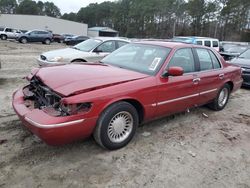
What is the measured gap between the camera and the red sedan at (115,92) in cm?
333

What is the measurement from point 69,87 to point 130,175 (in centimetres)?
138

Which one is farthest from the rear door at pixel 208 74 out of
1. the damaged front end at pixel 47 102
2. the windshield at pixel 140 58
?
the damaged front end at pixel 47 102

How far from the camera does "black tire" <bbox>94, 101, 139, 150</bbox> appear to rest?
362 cm

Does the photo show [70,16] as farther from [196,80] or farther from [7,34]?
[196,80]

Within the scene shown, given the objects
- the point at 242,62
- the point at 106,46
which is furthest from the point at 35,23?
the point at 242,62

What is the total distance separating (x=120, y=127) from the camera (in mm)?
3932

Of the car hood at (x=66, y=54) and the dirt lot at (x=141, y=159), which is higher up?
the car hood at (x=66, y=54)

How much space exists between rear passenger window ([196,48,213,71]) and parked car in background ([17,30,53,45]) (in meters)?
27.3

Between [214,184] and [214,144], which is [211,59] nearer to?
[214,144]

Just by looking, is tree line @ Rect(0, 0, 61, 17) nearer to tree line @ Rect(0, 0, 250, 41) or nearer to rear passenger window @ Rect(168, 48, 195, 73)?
tree line @ Rect(0, 0, 250, 41)

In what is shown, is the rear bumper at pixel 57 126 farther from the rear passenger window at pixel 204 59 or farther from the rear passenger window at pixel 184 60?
the rear passenger window at pixel 204 59

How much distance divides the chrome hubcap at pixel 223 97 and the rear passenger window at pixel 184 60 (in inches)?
63.6

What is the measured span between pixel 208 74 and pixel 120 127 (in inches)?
97.5

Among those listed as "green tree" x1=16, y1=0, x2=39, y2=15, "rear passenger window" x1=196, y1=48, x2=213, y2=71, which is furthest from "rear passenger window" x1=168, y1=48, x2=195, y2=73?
"green tree" x1=16, y1=0, x2=39, y2=15
